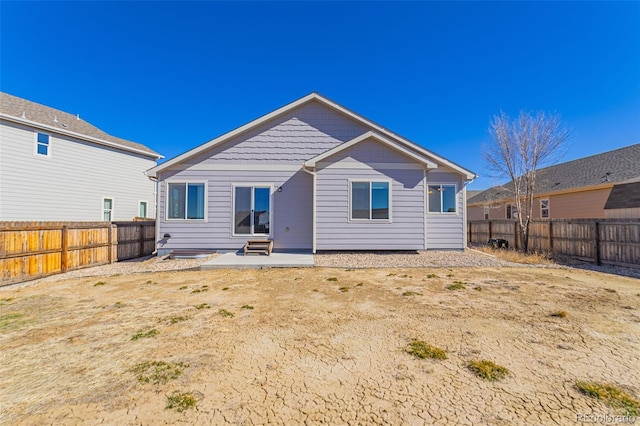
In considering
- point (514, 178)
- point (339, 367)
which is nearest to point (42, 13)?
point (339, 367)

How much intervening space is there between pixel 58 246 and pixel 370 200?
9962 mm

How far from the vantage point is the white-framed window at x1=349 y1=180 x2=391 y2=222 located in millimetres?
10055

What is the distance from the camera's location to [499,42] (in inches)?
506

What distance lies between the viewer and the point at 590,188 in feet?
49.4

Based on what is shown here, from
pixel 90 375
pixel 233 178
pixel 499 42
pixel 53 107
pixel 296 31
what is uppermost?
pixel 296 31

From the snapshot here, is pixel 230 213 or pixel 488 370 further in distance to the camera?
pixel 230 213

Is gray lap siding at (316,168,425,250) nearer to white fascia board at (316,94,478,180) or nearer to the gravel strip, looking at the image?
the gravel strip

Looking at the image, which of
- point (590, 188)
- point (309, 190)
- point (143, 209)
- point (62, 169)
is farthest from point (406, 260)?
point (62, 169)

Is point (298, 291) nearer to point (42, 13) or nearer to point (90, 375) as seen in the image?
point (90, 375)

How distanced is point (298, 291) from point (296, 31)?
1337 centimetres

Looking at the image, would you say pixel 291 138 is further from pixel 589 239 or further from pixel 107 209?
pixel 107 209

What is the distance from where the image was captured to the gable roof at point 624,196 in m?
12.3

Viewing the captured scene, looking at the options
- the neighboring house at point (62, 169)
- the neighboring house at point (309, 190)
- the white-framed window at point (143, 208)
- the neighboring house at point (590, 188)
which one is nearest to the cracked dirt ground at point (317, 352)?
the neighboring house at point (309, 190)

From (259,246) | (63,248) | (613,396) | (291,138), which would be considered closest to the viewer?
(613,396)
